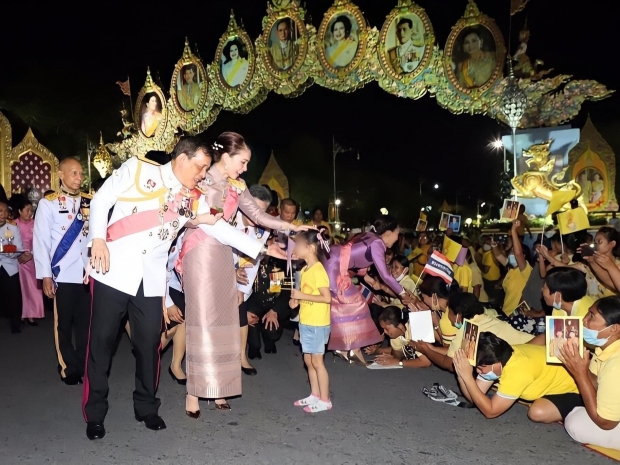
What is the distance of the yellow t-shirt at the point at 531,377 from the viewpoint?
372cm

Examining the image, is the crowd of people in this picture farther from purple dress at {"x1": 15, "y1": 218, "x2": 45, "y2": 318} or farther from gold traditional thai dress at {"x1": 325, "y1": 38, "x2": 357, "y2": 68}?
gold traditional thai dress at {"x1": 325, "y1": 38, "x2": 357, "y2": 68}

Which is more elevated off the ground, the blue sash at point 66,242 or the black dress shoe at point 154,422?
the blue sash at point 66,242

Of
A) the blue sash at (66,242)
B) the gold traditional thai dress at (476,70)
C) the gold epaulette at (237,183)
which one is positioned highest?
the gold traditional thai dress at (476,70)

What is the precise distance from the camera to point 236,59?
10.6 metres

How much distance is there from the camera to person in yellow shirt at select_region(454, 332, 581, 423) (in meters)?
3.73

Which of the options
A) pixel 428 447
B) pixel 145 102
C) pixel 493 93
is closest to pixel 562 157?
pixel 493 93

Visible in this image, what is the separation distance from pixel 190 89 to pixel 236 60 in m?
1.53

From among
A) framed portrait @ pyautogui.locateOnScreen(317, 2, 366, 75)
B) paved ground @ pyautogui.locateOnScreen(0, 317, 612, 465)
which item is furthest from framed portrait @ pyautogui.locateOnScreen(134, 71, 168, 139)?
paved ground @ pyautogui.locateOnScreen(0, 317, 612, 465)

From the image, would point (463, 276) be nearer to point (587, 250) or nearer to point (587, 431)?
point (587, 250)

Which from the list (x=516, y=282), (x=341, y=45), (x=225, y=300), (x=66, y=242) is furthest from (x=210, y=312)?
(x=341, y=45)

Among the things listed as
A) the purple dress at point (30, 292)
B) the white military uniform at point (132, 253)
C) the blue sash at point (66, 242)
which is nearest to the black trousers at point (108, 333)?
the white military uniform at point (132, 253)

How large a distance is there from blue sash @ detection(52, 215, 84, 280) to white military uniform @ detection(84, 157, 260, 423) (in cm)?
150

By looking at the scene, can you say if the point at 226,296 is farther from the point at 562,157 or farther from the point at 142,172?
the point at 562,157

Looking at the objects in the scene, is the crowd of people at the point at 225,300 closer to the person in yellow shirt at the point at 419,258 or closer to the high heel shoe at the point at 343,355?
the high heel shoe at the point at 343,355
